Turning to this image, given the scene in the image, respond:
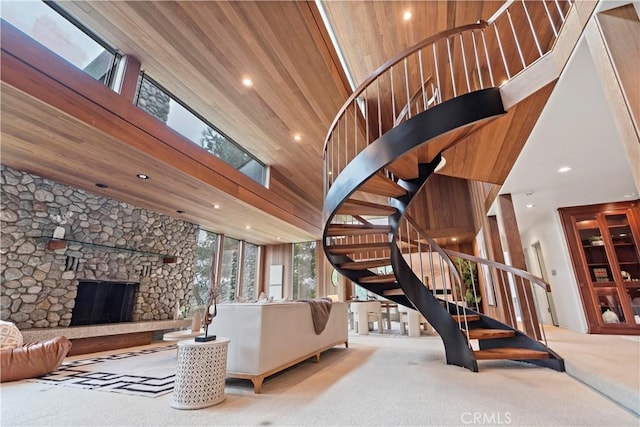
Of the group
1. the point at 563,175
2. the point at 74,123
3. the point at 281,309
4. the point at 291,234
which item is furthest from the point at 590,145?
the point at 291,234

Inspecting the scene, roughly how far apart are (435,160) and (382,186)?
0.69 m

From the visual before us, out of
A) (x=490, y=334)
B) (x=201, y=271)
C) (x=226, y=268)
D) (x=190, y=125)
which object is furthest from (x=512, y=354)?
(x=226, y=268)

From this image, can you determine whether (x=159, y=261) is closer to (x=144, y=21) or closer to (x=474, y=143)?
(x=144, y=21)

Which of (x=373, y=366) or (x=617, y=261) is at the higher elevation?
(x=617, y=261)

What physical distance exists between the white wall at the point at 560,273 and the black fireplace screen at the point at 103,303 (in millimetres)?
8255

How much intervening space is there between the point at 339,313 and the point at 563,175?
12.1 feet

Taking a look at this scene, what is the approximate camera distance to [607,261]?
4.99 m

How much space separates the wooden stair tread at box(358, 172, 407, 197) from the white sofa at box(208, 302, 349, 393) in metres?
1.55

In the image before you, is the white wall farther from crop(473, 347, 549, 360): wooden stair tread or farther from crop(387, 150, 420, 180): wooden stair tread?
crop(387, 150, 420, 180): wooden stair tread

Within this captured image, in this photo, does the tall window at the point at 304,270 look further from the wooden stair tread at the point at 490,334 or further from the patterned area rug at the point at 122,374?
the wooden stair tread at the point at 490,334

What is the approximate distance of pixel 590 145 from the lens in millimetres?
3096

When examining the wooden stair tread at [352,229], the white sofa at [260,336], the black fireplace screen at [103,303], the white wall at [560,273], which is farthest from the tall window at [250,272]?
the white wall at [560,273]

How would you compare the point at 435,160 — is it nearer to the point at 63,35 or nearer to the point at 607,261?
the point at 607,261

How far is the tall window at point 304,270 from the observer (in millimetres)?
9945
